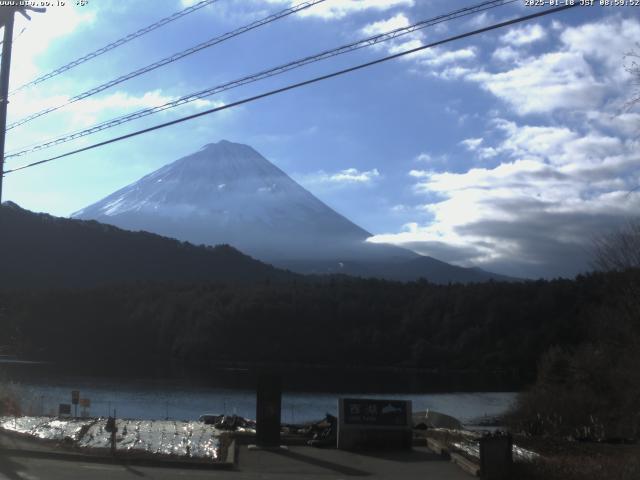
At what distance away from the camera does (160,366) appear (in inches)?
3415

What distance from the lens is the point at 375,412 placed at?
1789 centimetres

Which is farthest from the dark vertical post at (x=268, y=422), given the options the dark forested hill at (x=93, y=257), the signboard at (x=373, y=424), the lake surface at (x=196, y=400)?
the dark forested hill at (x=93, y=257)

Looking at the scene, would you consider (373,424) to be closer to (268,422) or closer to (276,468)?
(268,422)

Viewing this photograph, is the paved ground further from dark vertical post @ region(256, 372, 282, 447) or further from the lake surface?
the lake surface

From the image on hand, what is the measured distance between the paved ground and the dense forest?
213 feet

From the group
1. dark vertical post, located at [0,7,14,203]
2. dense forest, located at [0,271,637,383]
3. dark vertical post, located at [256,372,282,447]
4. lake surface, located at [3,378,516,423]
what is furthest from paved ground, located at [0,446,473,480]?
dense forest, located at [0,271,637,383]

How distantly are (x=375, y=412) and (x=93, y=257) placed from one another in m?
103

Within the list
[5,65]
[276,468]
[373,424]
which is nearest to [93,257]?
[5,65]

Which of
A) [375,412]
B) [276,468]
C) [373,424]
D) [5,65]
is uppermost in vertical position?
[5,65]

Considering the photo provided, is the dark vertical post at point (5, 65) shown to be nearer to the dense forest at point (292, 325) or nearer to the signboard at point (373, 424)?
the signboard at point (373, 424)

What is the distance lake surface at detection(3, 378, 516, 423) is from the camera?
144ft

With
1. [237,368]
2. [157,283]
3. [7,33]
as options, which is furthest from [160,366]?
[7,33]

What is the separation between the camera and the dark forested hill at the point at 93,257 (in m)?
99.2

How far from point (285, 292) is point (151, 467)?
8965cm
